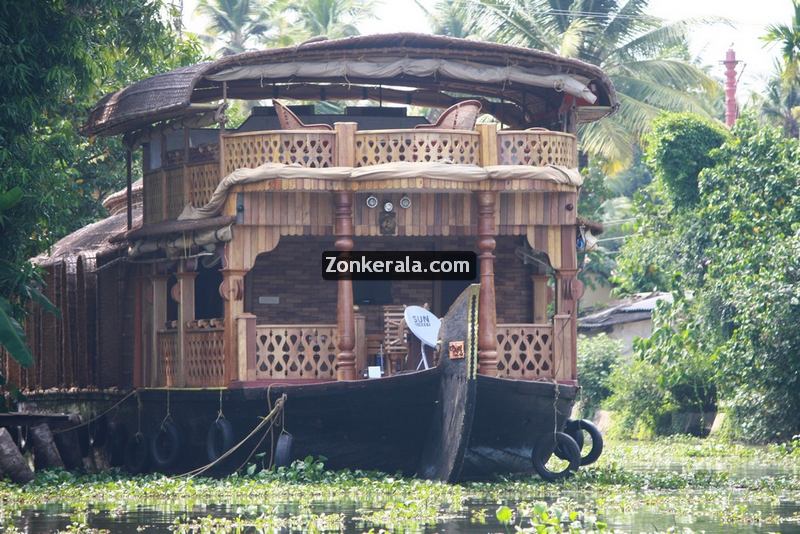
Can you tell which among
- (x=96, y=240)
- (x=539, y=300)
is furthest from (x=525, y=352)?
(x=96, y=240)

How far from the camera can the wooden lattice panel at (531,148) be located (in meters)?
18.8

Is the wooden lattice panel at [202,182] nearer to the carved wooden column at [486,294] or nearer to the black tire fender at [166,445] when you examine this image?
the black tire fender at [166,445]

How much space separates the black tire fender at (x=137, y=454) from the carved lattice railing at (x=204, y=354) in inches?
51.7

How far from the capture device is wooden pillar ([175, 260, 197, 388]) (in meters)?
20.5

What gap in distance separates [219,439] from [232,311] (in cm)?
147

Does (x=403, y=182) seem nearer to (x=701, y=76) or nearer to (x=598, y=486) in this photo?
(x=598, y=486)

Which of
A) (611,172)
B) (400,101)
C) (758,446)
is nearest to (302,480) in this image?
(400,101)

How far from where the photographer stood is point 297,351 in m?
18.9

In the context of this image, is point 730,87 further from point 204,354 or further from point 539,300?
point 204,354

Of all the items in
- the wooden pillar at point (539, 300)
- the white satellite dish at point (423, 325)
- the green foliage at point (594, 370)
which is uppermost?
the wooden pillar at point (539, 300)

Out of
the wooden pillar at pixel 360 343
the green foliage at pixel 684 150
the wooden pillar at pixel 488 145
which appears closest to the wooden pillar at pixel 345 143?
the wooden pillar at pixel 488 145

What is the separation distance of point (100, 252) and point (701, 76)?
58.9 feet

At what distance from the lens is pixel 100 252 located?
22.6 metres

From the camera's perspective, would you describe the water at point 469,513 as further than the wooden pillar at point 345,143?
No
